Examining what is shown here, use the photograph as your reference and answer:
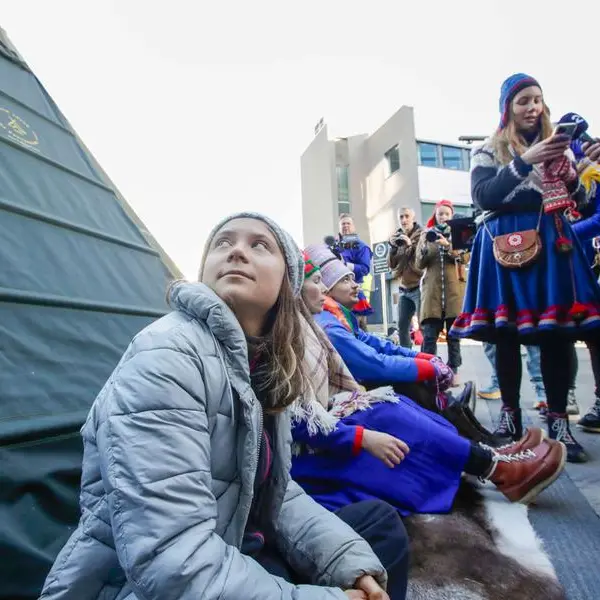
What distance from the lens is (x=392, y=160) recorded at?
1327cm

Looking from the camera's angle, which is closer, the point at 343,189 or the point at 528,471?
the point at 528,471

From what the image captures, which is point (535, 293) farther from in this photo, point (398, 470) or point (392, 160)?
point (392, 160)

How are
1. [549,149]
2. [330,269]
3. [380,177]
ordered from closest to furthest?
[549,149] → [330,269] → [380,177]

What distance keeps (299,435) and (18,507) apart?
70 centimetres

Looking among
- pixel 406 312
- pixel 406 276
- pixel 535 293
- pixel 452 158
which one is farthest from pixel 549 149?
pixel 452 158

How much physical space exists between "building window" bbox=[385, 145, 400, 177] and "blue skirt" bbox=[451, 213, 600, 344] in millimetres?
11738

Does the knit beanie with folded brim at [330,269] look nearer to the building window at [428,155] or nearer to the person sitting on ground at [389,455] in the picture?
the person sitting on ground at [389,455]

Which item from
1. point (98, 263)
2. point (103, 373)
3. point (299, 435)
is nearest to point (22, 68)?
point (98, 263)

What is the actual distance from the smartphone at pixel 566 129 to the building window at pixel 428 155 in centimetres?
1191

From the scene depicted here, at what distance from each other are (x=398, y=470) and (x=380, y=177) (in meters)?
13.1

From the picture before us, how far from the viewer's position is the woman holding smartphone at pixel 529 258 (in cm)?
171

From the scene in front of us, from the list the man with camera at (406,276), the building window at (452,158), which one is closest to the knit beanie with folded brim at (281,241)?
the man with camera at (406,276)

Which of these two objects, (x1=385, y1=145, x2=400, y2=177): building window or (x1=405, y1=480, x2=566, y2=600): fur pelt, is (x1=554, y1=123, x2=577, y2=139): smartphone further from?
(x1=385, y1=145, x2=400, y2=177): building window

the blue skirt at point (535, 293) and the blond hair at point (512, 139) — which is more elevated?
the blond hair at point (512, 139)
